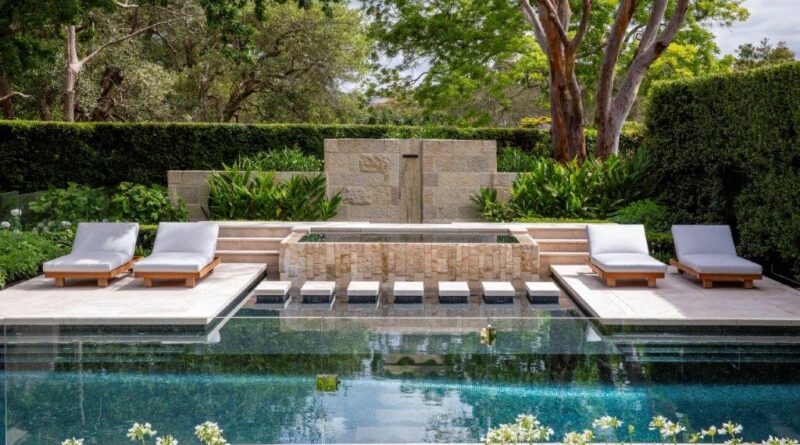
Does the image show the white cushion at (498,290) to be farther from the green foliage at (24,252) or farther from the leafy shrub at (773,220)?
the green foliage at (24,252)

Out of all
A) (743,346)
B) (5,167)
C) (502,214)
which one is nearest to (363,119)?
(502,214)

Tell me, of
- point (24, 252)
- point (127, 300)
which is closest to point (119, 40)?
point (24, 252)

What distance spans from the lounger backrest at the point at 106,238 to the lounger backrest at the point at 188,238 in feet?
1.36

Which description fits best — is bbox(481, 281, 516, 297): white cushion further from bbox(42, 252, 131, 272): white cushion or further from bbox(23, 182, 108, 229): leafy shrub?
bbox(23, 182, 108, 229): leafy shrub

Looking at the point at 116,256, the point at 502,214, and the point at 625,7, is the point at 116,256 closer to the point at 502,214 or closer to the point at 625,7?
the point at 502,214

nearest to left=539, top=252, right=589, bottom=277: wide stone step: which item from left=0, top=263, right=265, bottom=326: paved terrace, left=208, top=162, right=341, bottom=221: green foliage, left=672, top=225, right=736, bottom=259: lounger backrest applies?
left=672, top=225, right=736, bottom=259: lounger backrest

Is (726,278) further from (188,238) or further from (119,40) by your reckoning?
(119,40)

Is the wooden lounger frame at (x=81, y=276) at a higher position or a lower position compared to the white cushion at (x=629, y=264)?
lower

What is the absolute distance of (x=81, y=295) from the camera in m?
10.8

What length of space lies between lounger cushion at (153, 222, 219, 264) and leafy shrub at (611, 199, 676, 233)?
25.0 ft

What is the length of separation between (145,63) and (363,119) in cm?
788

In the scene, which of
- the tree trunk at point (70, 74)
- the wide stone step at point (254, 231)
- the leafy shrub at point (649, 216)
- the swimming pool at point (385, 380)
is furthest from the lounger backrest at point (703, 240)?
the tree trunk at point (70, 74)

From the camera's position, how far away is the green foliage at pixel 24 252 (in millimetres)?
11906

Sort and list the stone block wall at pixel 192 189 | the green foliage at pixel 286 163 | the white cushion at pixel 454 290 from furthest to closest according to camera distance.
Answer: the green foliage at pixel 286 163 < the stone block wall at pixel 192 189 < the white cushion at pixel 454 290
